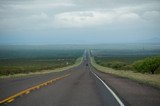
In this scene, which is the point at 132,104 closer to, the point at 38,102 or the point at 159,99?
the point at 159,99

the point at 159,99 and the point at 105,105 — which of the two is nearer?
the point at 105,105

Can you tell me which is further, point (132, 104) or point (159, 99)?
point (159, 99)

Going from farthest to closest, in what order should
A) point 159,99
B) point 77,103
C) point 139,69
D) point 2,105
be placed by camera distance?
point 139,69 → point 159,99 → point 77,103 → point 2,105

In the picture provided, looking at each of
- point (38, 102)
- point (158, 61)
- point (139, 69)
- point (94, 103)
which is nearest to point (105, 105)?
point (94, 103)

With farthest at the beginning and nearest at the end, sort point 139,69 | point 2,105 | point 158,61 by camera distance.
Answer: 1. point 139,69
2. point 158,61
3. point 2,105

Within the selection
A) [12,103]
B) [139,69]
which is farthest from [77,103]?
[139,69]

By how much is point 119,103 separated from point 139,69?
42682mm

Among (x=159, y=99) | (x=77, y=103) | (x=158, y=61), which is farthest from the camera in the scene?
(x=158, y=61)

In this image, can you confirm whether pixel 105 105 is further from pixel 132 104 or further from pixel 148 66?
pixel 148 66

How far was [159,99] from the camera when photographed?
44.4 ft

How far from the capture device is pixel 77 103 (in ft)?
40.2

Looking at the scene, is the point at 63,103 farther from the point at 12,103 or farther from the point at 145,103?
the point at 145,103

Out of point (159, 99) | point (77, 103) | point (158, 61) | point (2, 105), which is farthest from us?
point (158, 61)

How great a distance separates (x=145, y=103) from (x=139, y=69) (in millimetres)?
42613
